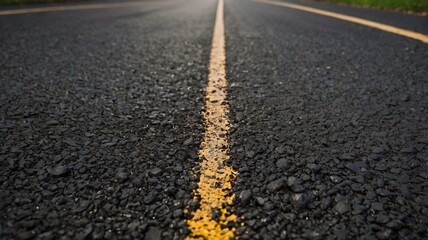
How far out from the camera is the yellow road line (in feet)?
3.52

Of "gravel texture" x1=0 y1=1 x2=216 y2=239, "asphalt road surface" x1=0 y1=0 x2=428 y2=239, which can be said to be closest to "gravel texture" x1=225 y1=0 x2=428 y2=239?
"asphalt road surface" x1=0 y1=0 x2=428 y2=239

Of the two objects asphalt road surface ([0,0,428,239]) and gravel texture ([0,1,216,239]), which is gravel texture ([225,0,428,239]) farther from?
gravel texture ([0,1,216,239])

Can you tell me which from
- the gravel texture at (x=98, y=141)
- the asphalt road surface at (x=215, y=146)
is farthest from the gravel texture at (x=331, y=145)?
the gravel texture at (x=98, y=141)

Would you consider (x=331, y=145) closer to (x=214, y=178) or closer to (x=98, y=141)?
(x=214, y=178)

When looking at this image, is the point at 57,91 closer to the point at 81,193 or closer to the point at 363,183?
the point at 81,193

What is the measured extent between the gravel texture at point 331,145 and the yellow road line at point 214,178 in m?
0.05

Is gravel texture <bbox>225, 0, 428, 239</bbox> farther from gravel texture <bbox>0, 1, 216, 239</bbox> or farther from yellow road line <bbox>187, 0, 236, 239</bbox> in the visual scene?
gravel texture <bbox>0, 1, 216, 239</bbox>

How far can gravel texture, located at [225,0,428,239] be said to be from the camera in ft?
3.67

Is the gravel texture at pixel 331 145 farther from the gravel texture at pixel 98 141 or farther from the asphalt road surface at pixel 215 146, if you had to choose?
the gravel texture at pixel 98 141

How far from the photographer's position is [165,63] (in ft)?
10.1

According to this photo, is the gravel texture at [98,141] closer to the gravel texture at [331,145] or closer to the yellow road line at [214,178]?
the yellow road line at [214,178]

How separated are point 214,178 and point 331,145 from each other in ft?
2.33

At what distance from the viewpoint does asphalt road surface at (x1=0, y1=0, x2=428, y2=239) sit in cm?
111

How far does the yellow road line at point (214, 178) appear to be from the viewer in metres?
1.07
